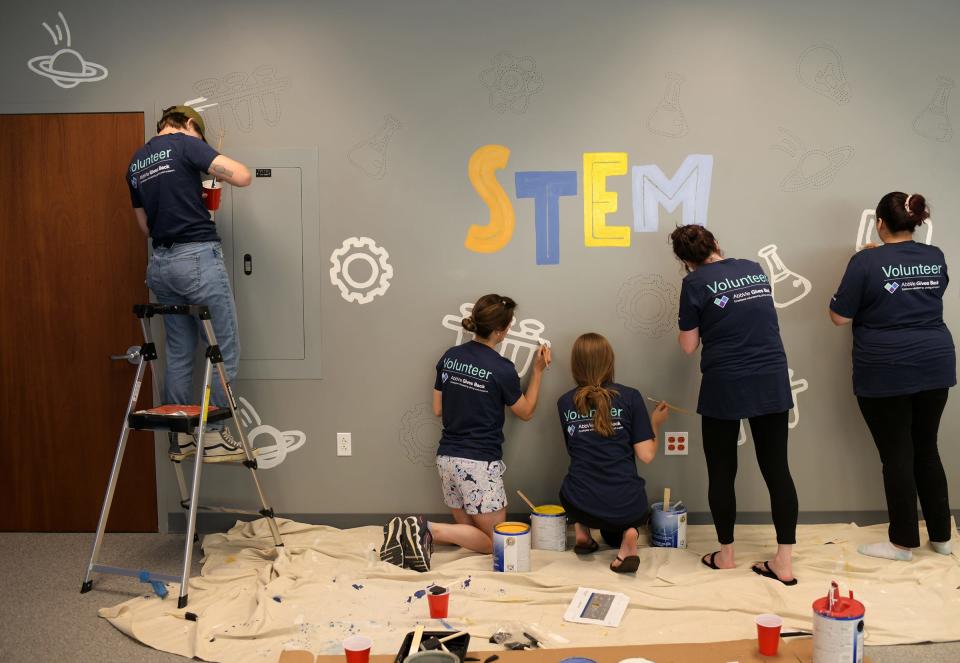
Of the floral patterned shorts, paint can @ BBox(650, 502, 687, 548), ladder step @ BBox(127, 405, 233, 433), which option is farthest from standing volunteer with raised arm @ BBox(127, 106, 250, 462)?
paint can @ BBox(650, 502, 687, 548)

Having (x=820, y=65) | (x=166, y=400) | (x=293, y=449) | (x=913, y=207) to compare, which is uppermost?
(x=820, y=65)

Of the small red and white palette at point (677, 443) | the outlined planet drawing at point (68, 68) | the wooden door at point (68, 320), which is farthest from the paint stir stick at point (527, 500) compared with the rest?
the outlined planet drawing at point (68, 68)

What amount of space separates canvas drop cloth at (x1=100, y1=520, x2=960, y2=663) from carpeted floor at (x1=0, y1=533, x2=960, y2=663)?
60mm

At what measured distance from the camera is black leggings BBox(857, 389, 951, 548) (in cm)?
315

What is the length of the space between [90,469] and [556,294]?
236 cm

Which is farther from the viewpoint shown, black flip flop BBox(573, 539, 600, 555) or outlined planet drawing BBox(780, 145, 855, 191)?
outlined planet drawing BBox(780, 145, 855, 191)

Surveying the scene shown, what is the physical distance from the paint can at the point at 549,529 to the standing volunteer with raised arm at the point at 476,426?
0.15 m

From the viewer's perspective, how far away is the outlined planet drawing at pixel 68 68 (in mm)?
3619

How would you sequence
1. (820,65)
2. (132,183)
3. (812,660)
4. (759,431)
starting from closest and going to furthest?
(812,660)
(759,431)
(132,183)
(820,65)

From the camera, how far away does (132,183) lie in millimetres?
3297

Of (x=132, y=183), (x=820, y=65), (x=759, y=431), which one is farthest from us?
(x=820, y=65)

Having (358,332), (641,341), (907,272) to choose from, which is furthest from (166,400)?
(907,272)

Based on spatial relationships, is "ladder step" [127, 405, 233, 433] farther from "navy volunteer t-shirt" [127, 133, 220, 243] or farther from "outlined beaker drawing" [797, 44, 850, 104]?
"outlined beaker drawing" [797, 44, 850, 104]

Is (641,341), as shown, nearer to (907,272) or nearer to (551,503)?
(551,503)
